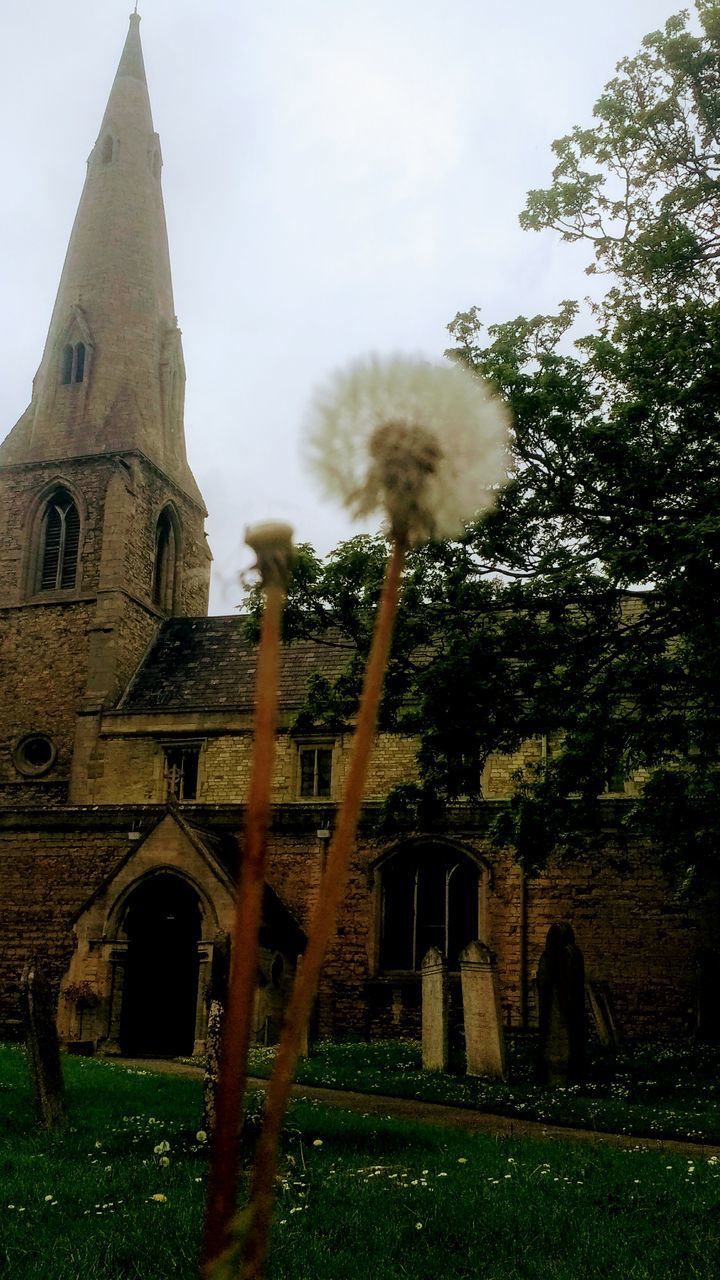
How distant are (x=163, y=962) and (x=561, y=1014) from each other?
1067cm

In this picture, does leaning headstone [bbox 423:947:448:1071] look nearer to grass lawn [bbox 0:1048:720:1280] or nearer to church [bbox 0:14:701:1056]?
church [bbox 0:14:701:1056]

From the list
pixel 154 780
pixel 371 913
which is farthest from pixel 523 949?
pixel 154 780

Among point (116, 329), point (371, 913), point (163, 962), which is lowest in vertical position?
A: point (163, 962)

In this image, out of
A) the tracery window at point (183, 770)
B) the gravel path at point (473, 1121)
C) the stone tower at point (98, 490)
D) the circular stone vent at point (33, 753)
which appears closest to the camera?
the gravel path at point (473, 1121)

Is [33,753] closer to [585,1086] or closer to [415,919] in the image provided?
[415,919]

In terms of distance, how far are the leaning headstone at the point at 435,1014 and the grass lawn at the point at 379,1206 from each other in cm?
558

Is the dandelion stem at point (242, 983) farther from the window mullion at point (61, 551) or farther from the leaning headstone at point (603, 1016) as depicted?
the window mullion at point (61, 551)

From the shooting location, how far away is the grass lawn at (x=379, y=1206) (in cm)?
515

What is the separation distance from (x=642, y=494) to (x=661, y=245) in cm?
358

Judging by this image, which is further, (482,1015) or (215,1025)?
(482,1015)

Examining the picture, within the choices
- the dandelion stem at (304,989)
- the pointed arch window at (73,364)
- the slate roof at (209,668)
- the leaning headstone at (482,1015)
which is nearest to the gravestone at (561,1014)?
the leaning headstone at (482,1015)

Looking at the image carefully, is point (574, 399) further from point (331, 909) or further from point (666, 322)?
point (331, 909)

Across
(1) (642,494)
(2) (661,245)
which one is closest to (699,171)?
(2) (661,245)

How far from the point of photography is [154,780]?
2786 cm
